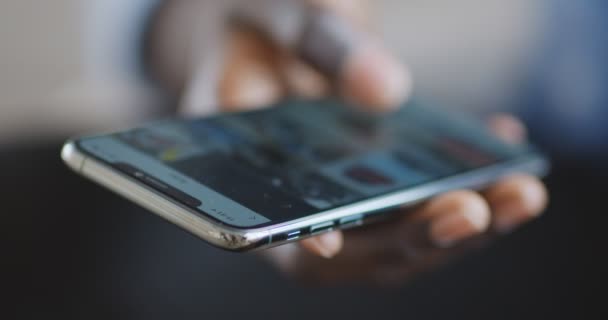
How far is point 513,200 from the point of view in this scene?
1.92ft

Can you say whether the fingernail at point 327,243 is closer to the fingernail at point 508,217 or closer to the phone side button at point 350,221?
the phone side button at point 350,221

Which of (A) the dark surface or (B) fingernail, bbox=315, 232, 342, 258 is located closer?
(B) fingernail, bbox=315, 232, 342, 258

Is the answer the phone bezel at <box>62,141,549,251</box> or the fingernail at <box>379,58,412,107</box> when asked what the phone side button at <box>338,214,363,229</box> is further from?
the fingernail at <box>379,58,412,107</box>

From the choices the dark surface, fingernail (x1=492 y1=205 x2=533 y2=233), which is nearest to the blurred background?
the dark surface

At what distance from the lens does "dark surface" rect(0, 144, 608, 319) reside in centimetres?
79

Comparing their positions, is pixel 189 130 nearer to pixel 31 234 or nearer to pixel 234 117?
pixel 234 117

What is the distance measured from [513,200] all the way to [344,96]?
0.21 metres

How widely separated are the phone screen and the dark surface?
245mm

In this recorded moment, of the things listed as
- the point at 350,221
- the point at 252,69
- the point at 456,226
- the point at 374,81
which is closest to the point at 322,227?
the point at 350,221

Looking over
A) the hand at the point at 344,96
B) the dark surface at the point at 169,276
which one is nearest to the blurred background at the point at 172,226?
the dark surface at the point at 169,276

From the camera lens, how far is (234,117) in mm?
569

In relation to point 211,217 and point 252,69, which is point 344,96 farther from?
point 211,217

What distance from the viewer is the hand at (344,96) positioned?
546 millimetres

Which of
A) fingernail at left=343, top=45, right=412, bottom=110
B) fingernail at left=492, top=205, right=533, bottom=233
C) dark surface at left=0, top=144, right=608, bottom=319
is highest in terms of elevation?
fingernail at left=343, top=45, right=412, bottom=110
